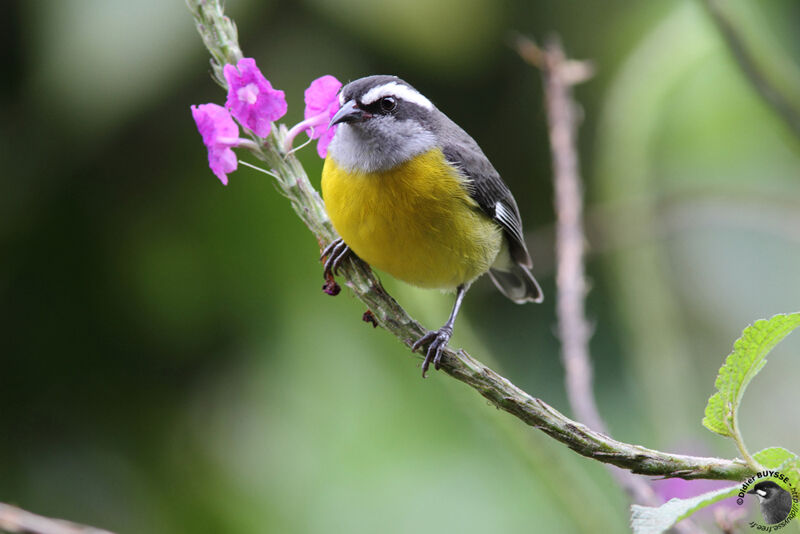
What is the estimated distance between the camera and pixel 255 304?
4137 millimetres

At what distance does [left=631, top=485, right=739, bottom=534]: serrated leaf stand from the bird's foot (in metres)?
0.70

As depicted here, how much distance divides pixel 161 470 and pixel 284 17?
2.46 meters

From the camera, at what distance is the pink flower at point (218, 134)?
181 cm

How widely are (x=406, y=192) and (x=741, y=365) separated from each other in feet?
4.81

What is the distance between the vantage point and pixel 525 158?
4.77 meters

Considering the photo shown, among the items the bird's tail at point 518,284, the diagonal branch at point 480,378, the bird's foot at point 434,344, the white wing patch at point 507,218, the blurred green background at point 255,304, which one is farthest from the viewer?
the blurred green background at point 255,304

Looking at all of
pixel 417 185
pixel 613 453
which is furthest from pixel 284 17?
pixel 613 453

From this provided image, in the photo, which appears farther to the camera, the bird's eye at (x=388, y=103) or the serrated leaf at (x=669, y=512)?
the bird's eye at (x=388, y=103)

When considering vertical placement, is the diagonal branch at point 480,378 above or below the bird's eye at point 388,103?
below

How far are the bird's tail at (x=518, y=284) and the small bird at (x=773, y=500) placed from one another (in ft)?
7.22

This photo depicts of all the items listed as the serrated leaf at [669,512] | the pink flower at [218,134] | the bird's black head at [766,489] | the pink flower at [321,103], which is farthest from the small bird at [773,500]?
the pink flower at [321,103]

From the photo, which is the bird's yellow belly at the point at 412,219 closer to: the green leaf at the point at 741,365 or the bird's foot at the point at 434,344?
the bird's foot at the point at 434,344

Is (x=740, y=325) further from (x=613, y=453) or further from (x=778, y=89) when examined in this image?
(x=613, y=453)

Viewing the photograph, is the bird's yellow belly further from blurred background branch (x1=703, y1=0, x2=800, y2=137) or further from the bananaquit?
blurred background branch (x1=703, y1=0, x2=800, y2=137)
